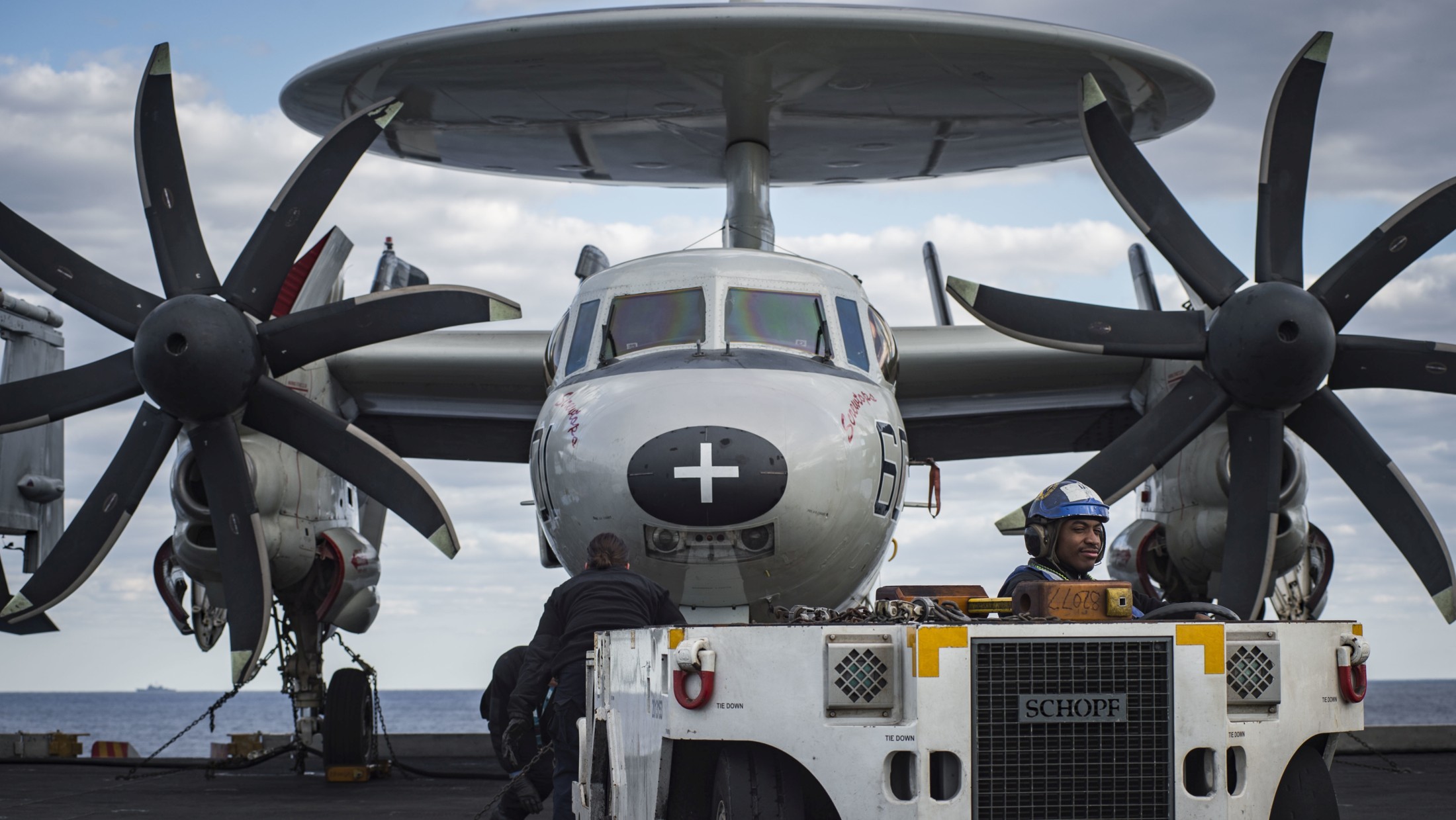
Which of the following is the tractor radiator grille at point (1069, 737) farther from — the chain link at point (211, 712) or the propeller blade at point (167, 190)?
the propeller blade at point (167, 190)

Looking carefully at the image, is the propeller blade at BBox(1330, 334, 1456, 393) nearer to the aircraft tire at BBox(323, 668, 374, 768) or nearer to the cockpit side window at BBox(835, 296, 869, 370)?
the cockpit side window at BBox(835, 296, 869, 370)

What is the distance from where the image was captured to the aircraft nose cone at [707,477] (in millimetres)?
7949

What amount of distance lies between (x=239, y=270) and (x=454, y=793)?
461 cm

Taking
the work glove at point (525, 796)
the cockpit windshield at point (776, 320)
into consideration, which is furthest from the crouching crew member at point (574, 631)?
the cockpit windshield at point (776, 320)

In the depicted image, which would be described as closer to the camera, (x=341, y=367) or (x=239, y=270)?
(x=239, y=270)

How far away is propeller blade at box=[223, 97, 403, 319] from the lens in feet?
39.1

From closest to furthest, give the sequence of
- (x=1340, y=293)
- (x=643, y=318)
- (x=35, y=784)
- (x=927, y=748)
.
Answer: (x=927, y=748) → (x=643, y=318) → (x=1340, y=293) → (x=35, y=784)

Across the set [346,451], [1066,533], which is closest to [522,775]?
[1066,533]

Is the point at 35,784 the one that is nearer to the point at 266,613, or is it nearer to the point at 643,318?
the point at 266,613

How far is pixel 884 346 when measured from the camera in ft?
35.0

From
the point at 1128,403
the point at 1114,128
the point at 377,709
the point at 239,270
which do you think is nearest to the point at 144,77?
the point at 239,270

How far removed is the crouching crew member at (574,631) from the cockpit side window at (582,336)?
2.92 meters

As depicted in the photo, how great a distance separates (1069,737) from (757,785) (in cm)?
102

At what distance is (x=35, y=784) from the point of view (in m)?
13.4
